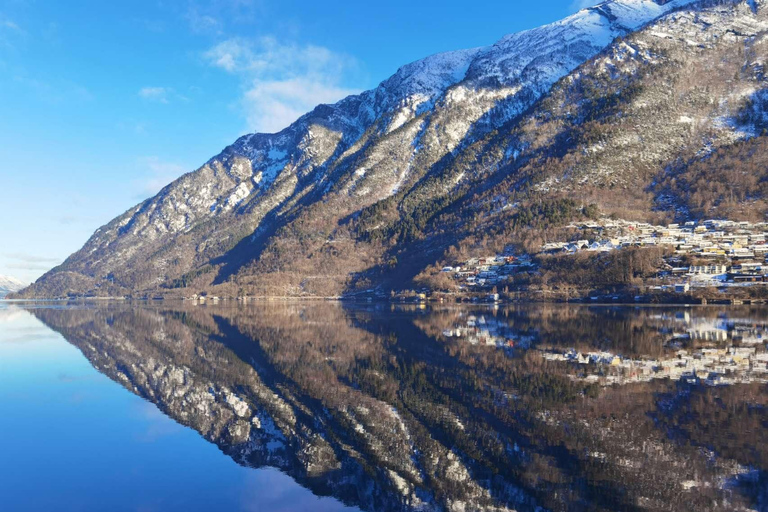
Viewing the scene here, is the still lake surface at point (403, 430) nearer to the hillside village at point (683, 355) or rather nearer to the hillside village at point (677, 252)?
the hillside village at point (683, 355)

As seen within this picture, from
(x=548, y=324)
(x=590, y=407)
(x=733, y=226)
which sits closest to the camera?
(x=590, y=407)

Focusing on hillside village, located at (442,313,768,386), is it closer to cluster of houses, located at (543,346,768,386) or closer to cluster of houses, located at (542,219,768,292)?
cluster of houses, located at (543,346,768,386)

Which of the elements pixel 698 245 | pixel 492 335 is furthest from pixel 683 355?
pixel 698 245

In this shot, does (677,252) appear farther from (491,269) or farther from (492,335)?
(492,335)

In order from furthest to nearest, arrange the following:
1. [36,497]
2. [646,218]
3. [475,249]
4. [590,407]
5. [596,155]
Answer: [596,155] < [475,249] < [646,218] < [590,407] < [36,497]

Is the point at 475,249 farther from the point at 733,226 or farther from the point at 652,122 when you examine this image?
the point at 652,122

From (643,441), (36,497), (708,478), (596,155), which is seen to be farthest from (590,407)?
(596,155)
